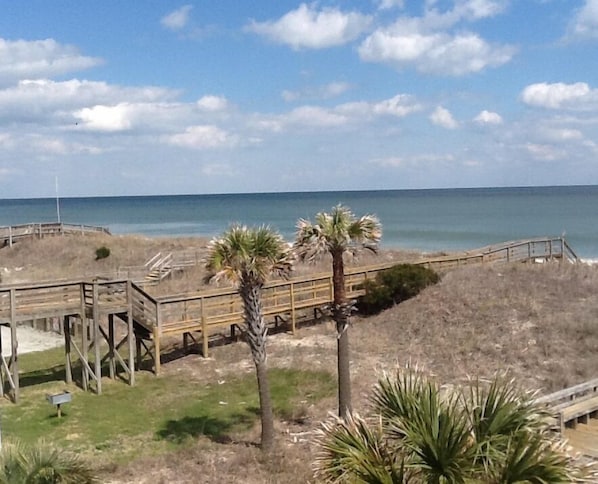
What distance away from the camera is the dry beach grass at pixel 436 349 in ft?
42.6

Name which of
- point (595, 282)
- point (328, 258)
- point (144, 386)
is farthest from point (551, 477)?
point (328, 258)

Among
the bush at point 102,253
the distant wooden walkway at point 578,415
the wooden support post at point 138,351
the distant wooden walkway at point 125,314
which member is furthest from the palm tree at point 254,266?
the bush at point 102,253

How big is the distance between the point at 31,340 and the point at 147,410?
12.1 metres

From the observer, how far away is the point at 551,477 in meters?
5.30

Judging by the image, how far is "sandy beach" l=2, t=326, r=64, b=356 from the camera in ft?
82.3

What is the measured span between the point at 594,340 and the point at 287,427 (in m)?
10.3

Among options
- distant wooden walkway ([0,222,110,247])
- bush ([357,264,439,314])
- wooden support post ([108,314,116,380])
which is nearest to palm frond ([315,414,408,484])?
wooden support post ([108,314,116,380])

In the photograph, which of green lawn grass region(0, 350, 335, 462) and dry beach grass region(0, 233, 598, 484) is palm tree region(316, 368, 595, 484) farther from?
green lawn grass region(0, 350, 335, 462)

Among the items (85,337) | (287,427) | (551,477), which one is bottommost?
(287,427)

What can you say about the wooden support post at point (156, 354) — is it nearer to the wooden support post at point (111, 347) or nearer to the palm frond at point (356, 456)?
the wooden support post at point (111, 347)

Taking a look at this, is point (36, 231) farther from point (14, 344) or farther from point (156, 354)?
point (14, 344)

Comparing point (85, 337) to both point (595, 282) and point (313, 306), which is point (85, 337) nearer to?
point (313, 306)

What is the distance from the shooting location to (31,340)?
26.8 meters

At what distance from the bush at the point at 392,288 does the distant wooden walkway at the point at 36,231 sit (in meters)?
36.0
